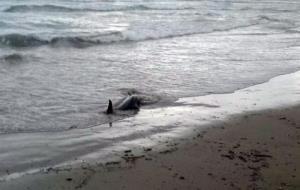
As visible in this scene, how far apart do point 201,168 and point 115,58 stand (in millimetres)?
8061

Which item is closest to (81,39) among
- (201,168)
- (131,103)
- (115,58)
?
(115,58)

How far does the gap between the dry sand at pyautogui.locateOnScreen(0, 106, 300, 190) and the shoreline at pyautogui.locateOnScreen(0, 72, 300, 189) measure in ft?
0.09

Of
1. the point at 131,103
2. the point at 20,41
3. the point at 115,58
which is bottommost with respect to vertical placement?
the point at 131,103

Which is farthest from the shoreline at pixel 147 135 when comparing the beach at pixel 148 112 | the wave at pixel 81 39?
the wave at pixel 81 39

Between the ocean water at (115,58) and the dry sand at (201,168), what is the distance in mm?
1678

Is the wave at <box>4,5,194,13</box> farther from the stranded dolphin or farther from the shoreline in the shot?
the shoreline

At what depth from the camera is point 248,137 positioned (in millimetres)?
6938

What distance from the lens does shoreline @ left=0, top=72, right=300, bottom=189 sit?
228 inches

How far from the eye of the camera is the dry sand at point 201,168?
5.30 m

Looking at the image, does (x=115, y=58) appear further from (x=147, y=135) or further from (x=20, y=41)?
(x=147, y=135)

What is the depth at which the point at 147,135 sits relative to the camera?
6.94 m

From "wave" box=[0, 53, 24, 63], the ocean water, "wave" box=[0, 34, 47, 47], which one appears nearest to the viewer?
the ocean water

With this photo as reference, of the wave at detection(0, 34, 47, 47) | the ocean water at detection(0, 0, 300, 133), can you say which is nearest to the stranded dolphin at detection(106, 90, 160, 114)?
the ocean water at detection(0, 0, 300, 133)

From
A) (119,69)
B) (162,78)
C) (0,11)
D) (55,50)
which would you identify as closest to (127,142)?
(162,78)
